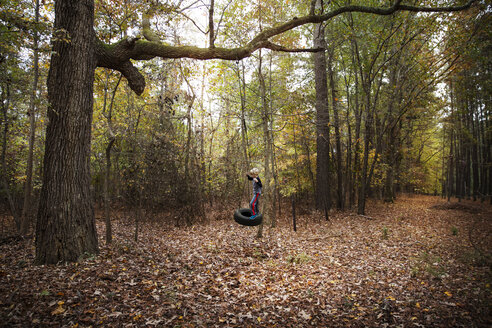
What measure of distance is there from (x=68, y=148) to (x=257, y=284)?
16.8 ft

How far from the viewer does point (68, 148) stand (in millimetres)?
5086

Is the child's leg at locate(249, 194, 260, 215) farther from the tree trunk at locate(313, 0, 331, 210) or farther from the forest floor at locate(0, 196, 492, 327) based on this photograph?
the tree trunk at locate(313, 0, 331, 210)

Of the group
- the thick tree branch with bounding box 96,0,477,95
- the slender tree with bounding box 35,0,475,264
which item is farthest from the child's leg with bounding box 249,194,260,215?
the slender tree with bounding box 35,0,475,264

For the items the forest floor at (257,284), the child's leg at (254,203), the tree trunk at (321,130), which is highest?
the tree trunk at (321,130)

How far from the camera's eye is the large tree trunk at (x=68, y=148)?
494 cm

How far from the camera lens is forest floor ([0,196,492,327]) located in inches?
146

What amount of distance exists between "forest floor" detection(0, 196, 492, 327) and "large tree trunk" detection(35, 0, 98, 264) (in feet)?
1.77

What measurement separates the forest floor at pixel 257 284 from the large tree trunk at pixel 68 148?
0.54 m

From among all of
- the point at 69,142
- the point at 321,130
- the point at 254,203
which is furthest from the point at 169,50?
the point at 321,130

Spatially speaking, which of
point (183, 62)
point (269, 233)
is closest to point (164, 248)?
point (269, 233)

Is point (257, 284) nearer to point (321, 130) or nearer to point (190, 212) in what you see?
point (190, 212)

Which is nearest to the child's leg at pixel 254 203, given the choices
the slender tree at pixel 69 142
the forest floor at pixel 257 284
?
the forest floor at pixel 257 284

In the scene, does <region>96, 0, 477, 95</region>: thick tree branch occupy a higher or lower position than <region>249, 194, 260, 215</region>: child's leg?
higher

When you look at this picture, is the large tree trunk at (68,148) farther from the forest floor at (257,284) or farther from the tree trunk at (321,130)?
the tree trunk at (321,130)
